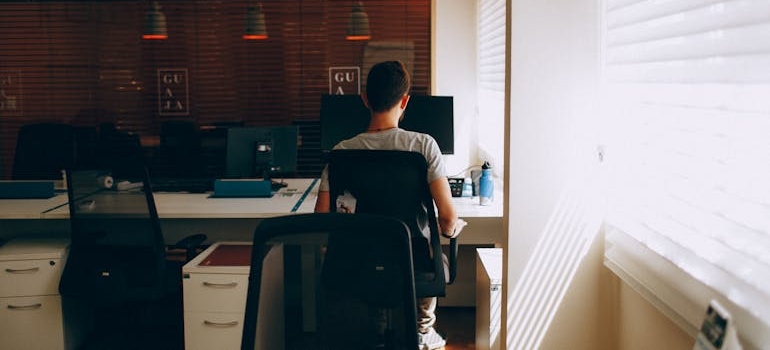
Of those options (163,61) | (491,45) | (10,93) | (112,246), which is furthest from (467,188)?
(10,93)

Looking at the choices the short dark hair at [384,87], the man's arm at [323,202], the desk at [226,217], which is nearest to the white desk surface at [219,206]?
the desk at [226,217]

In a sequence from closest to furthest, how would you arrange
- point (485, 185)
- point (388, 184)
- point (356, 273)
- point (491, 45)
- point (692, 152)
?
point (692, 152)
point (356, 273)
point (388, 184)
point (485, 185)
point (491, 45)

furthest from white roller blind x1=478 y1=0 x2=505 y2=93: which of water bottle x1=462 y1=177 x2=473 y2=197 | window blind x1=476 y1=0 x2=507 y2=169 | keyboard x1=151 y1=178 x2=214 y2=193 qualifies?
keyboard x1=151 y1=178 x2=214 y2=193

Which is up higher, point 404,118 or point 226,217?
point 404,118

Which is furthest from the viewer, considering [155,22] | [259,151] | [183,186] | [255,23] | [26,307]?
[155,22]

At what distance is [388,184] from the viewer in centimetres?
248

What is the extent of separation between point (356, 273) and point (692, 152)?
100 centimetres

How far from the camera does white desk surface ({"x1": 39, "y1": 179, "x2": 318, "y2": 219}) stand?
11.2ft

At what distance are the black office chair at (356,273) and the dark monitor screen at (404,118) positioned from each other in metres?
1.74

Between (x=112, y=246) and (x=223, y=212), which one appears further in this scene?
(x=223, y=212)

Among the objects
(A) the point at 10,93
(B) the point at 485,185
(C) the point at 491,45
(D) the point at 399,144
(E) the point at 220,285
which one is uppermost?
(C) the point at 491,45

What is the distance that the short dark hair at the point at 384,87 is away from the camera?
2.75 m

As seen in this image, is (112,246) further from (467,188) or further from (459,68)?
(459,68)

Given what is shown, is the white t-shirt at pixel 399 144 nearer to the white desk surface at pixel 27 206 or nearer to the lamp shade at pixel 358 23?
the white desk surface at pixel 27 206
